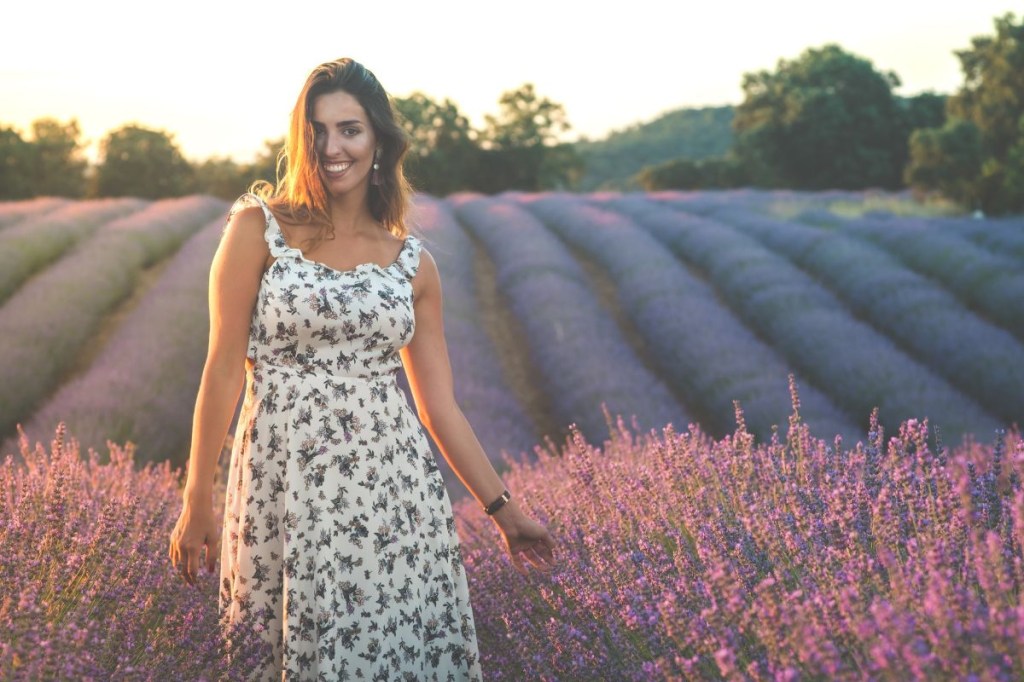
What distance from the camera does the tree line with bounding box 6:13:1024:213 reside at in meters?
32.6

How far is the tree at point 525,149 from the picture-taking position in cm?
3719

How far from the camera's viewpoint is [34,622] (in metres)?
1.77

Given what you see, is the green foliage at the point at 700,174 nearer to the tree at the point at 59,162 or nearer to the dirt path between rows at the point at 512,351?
the tree at the point at 59,162

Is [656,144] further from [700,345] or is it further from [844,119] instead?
[700,345]

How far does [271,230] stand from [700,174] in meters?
39.5

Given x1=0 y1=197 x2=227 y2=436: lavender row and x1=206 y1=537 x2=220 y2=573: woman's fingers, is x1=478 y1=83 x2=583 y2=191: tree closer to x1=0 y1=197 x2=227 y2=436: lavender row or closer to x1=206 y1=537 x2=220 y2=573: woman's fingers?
x1=0 y1=197 x2=227 y2=436: lavender row

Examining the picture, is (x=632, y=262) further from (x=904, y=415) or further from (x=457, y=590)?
(x=457, y=590)

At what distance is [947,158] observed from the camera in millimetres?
21906

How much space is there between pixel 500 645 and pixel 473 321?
24.1 ft

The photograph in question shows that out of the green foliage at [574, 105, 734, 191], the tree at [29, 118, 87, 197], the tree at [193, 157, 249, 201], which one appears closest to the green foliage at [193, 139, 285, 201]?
the tree at [193, 157, 249, 201]

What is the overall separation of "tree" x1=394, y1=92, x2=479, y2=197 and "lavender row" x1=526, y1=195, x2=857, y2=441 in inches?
870

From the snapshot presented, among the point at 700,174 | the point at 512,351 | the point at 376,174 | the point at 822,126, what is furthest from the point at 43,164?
the point at 376,174

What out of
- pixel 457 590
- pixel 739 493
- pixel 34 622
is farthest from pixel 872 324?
pixel 34 622

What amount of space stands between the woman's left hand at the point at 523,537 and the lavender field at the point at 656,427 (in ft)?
0.31
